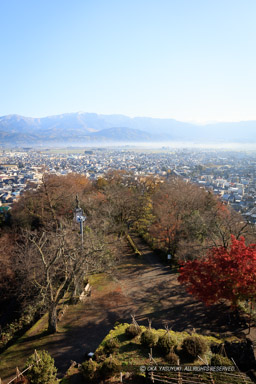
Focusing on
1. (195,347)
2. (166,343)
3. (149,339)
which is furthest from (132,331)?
(195,347)

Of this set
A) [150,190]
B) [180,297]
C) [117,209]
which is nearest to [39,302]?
[180,297]

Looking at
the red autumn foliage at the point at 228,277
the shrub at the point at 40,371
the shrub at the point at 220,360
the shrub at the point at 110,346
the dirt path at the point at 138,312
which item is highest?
the red autumn foliage at the point at 228,277

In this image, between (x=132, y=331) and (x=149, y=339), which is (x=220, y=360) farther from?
(x=132, y=331)

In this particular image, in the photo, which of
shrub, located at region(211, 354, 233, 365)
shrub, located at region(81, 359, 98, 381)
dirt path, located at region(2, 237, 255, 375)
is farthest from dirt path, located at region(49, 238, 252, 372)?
shrub, located at region(211, 354, 233, 365)

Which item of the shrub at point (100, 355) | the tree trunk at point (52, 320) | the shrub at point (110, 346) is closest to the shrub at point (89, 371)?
the shrub at point (100, 355)

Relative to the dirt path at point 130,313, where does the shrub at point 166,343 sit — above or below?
above

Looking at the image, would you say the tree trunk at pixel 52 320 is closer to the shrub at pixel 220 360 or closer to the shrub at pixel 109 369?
the shrub at pixel 109 369
